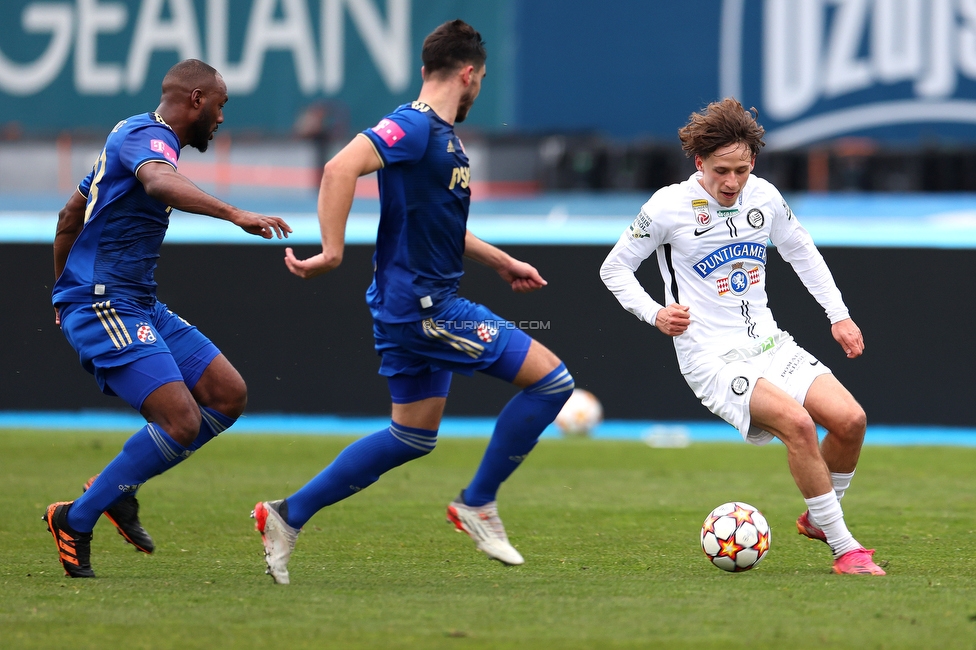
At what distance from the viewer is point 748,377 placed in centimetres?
524

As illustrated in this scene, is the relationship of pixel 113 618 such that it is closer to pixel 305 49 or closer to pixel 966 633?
pixel 966 633

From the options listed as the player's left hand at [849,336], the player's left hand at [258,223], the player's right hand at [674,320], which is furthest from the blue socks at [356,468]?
the player's left hand at [849,336]

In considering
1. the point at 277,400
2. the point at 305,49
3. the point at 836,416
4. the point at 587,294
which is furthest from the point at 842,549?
the point at 305,49

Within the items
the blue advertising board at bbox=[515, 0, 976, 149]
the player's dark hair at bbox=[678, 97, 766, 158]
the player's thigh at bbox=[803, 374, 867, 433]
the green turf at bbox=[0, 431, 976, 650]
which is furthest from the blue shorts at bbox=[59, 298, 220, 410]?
the blue advertising board at bbox=[515, 0, 976, 149]

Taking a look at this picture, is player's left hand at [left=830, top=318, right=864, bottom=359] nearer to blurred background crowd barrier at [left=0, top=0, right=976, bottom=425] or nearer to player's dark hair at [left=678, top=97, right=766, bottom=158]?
player's dark hair at [left=678, top=97, right=766, bottom=158]

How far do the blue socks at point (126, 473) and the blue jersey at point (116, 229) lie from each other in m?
0.58

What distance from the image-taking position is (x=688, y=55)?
17.3 meters

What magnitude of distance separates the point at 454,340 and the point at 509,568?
1118 mm

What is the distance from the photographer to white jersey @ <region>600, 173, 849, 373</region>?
5.37 m

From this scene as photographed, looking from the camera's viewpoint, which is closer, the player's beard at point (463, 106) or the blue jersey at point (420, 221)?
the blue jersey at point (420, 221)

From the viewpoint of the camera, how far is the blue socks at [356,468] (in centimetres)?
502

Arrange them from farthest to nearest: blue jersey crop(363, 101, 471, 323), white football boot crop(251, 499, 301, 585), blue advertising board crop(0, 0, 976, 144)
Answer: blue advertising board crop(0, 0, 976, 144) < white football boot crop(251, 499, 301, 585) < blue jersey crop(363, 101, 471, 323)

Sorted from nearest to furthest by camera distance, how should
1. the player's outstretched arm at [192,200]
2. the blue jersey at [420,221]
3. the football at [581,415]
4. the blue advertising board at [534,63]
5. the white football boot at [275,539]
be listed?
1. the player's outstretched arm at [192,200]
2. the blue jersey at [420,221]
3. the white football boot at [275,539]
4. the football at [581,415]
5. the blue advertising board at [534,63]

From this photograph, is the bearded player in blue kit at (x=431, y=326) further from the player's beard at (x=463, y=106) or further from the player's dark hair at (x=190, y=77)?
the player's dark hair at (x=190, y=77)
